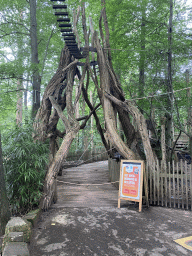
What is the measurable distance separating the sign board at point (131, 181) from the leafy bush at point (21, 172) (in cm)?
222

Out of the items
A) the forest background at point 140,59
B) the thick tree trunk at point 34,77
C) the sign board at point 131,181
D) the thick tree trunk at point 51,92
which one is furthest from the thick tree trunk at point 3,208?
the thick tree trunk at point 34,77

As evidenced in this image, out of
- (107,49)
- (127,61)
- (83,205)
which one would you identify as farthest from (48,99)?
(127,61)

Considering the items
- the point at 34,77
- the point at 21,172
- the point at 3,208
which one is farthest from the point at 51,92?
the point at 3,208

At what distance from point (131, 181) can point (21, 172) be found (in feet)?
9.29

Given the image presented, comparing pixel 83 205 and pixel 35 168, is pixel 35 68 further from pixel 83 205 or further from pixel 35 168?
pixel 83 205

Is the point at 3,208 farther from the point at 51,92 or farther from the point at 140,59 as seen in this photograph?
the point at 140,59

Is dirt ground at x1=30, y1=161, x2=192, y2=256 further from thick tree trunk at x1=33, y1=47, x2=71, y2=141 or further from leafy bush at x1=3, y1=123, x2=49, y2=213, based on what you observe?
thick tree trunk at x1=33, y1=47, x2=71, y2=141

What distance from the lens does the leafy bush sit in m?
4.77

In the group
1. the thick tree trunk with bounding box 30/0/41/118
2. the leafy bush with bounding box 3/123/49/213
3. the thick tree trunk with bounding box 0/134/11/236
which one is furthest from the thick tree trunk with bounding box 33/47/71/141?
the thick tree trunk with bounding box 0/134/11/236

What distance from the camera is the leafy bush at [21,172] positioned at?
188 inches

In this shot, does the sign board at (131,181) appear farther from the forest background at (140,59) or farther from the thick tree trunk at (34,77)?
the thick tree trunk at (34,77)

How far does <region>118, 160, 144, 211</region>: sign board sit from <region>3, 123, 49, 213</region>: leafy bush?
7.27 ft

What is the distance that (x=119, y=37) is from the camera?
9.93 meters

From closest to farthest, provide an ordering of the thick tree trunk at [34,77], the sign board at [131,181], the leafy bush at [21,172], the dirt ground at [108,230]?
1. the dirt ground at [108,230]
2. the leafy bush at [21,172]
3. the sign board at [131,181]
4. the thick tree trunk at [34,77]
